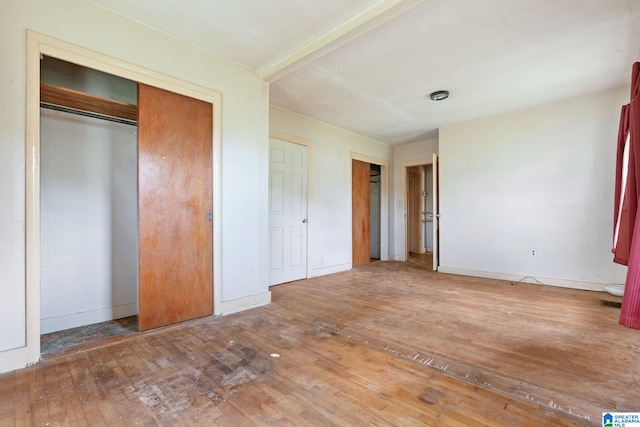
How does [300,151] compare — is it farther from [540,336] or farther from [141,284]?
[540,336]

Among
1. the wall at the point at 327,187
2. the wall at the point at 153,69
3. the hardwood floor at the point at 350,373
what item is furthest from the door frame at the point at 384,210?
the wall at the point at 153,69

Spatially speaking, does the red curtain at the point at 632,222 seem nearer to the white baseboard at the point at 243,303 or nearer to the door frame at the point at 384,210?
the white baseboard at the point at 243,303

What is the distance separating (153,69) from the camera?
253 cm

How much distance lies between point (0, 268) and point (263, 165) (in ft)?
7.44

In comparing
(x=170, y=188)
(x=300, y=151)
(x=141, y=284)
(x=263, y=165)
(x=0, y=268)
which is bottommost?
(x=141, y=284)

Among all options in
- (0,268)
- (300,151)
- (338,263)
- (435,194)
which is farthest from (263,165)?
(435,194)

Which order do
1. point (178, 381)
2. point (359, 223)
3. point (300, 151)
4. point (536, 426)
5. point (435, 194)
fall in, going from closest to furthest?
point (536, 426) < point (178, 381) < point (300, 151) < point (435, 194) < point (359, 223)

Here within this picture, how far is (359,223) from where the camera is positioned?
19.6ft

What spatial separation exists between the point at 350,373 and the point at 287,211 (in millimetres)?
2996

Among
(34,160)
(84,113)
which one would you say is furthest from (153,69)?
(34,160)

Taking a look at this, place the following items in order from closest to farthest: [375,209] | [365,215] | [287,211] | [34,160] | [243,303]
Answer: [34,160], [243,303], [287,211], [365,215], [375,209]

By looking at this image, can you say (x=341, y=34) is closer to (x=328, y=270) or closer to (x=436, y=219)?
(x=328, y=270)

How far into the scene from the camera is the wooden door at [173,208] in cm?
252

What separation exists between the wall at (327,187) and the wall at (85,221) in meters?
2.21
